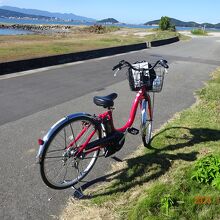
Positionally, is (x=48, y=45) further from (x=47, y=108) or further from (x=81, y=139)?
(x=81, y=139)

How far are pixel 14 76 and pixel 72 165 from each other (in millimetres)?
8648

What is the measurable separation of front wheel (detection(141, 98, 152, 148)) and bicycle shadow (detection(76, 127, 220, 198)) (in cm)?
18

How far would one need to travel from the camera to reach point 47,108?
8516 millimetres

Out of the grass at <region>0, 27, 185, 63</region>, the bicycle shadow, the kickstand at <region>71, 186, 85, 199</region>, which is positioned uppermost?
the bicycle shadow

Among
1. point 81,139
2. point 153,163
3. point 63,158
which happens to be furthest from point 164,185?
point 63,158

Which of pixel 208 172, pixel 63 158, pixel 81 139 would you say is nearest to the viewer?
pixel 81 139

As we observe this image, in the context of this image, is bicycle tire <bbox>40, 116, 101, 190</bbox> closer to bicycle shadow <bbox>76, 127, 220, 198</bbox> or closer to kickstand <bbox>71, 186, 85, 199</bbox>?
kickstand <bbox>71, 186, 85, 199</bbox>

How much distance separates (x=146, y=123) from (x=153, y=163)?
0.80 meters

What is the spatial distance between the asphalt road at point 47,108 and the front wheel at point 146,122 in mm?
256

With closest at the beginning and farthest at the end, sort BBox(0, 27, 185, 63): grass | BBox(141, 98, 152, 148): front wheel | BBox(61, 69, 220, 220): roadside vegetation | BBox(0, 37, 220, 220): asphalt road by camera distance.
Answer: BBox(61, 69, 220, 220): roadside vegetation → BBox(0, 37, 220, 220): asphalt road → BBox(141, 98, 152, 148): front wheel → BBox(0, 27, 185, 63): grass

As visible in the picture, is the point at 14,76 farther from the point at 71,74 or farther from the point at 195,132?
the point at 195,132

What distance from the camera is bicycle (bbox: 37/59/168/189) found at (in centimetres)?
418

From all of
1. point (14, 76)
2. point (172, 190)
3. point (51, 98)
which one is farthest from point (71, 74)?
point (172, 190)

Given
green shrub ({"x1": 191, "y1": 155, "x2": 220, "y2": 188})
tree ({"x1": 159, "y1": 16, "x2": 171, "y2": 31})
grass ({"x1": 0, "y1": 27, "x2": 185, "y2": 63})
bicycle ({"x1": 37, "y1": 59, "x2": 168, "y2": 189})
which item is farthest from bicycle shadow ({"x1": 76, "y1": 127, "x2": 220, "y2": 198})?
tree ({"x1": 159, "y1": 16, "x2": 171, "y2": 31})
